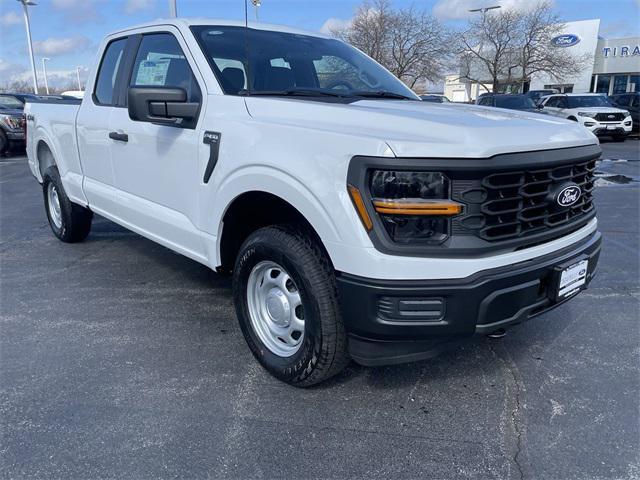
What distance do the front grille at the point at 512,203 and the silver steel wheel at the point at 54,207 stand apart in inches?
187

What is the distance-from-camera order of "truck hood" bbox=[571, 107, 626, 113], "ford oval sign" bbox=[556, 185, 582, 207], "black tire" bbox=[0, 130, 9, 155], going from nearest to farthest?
"ford oval sign" bbox=[556, 185, 582, 207] → "black tire" bbox=[0, 130, 9, 155] → "truck hood" bbox=[571, 107, 626, 113]

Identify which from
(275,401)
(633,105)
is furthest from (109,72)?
(633,105)

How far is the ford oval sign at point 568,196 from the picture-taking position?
2.55m

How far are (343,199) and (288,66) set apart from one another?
1.68m

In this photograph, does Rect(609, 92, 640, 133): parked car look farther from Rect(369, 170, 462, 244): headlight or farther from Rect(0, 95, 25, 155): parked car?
Rect(369, 170, 462, 244): headlight

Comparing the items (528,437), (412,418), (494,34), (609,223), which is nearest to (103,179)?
(412,418)

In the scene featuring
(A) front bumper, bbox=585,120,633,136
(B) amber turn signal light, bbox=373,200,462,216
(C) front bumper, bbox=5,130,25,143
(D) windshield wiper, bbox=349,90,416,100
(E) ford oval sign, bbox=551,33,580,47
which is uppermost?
(E) ford oval sign, bbox=551,33,580,47

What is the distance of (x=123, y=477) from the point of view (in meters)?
2.24

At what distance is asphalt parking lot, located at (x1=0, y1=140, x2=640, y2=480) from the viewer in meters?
2.34

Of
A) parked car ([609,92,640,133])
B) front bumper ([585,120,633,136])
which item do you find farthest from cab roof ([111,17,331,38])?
parked car ([609,92,640,133])

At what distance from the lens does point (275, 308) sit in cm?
290

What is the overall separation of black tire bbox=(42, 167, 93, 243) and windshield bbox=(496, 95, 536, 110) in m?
14.6

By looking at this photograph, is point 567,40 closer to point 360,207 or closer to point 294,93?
point 294,93

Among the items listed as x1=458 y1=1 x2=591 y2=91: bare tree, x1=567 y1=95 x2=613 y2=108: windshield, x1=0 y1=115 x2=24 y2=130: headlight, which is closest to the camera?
x1=0 y1=115 x2=24 y2=130: headlight
